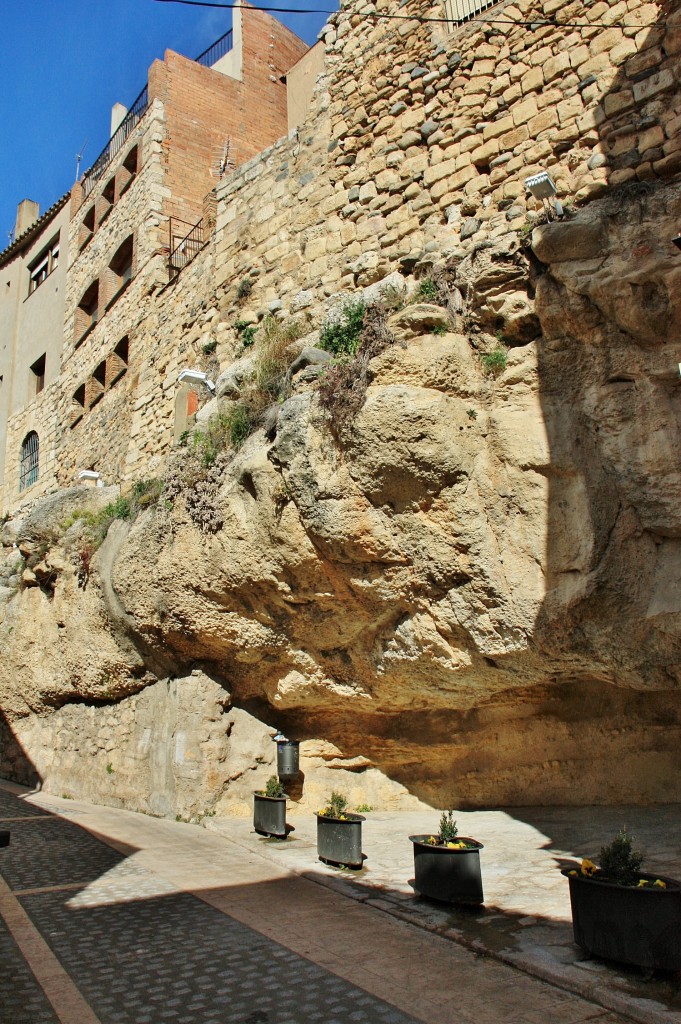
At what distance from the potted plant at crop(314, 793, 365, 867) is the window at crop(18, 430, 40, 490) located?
14.6 meters

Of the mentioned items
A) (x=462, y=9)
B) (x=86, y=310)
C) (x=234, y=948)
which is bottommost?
(x=234, y=948)

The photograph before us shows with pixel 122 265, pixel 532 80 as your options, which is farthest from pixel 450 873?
pixel 122 265

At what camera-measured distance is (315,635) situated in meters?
7.62

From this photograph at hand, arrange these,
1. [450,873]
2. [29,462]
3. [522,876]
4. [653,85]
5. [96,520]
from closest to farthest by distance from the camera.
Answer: [450,873]
[522,876]
[653,85]
[96,520]
[29,462]

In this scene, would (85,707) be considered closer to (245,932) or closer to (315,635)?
(315,635)

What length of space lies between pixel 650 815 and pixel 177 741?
4.95m

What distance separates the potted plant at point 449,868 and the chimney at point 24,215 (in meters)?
24.7

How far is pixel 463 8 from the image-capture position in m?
8.03

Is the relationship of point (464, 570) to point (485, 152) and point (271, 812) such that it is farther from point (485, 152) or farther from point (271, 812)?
point (485, 152)

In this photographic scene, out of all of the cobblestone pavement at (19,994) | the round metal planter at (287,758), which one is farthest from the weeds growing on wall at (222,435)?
the cobblestone pavement at (19,994)

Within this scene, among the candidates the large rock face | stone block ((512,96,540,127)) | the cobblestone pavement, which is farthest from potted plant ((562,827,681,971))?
stone block ((512,96,540,127))

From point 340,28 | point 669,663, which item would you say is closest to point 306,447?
point 669,663

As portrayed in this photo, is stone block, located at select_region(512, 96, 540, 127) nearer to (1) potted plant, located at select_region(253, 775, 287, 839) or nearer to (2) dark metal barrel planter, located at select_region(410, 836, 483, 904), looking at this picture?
(2) dark metal barrel planter, located at select_region(410, 836, 483, 904)

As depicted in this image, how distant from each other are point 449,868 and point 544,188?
18.0ft
